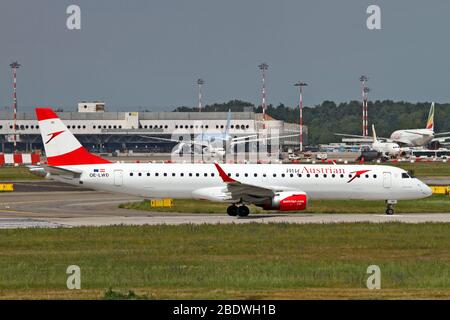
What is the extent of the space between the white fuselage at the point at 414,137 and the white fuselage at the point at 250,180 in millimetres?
105324

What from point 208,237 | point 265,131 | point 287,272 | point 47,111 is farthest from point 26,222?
point 265,131

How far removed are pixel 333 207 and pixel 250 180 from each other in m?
7.65

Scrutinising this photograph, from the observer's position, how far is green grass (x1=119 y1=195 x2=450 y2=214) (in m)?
52.2

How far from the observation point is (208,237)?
122 ft

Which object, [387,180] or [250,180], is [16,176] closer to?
[250,180]

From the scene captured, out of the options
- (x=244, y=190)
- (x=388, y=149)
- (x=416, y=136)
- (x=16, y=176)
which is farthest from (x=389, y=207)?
(x=416, y=136)

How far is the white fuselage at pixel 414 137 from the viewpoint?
153 meters

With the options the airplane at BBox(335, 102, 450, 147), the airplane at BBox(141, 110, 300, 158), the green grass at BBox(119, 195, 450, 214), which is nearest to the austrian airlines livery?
the green grass at BBox(119, 195, 450, 214)

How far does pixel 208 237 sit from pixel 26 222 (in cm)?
1112

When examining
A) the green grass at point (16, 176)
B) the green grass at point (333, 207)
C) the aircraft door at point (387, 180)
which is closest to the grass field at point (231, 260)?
the aircraft door at point (387, 180)

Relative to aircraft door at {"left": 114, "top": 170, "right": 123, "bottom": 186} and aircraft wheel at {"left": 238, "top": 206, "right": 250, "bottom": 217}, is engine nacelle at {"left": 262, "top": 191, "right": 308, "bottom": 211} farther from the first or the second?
aircraft door at {"left": 114, "top": 170, "right": 123, "bottom": 186}
